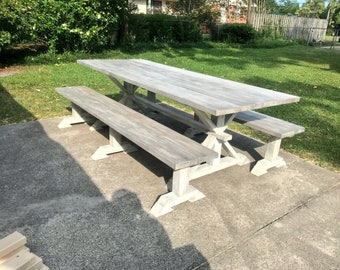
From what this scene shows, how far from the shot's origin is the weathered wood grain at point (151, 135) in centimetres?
271

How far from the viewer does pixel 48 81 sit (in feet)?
23.9

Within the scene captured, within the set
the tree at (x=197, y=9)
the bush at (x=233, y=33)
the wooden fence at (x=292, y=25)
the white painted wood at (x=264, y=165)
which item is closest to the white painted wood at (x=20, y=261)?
the white painted wood at (x=264, y=165)

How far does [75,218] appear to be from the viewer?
269 centimetres

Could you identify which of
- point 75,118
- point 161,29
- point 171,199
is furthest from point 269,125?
point 161,29

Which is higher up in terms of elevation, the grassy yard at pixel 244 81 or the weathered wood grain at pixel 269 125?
the weathered wood grain at pixel 269 125

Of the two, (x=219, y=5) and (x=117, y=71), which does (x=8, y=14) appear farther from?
(x=219, y=5)

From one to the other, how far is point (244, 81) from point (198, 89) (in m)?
5.24

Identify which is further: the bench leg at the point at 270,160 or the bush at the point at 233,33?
the bush at the point at 233,33

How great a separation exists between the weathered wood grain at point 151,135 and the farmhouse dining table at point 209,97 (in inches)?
13.6

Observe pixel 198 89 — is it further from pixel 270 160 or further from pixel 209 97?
pixel 270 160

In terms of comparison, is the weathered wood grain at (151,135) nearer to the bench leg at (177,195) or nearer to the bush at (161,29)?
the bench leg at (177,195)

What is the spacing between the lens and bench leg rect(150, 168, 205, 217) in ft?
9.20

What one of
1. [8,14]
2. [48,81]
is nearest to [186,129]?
[48,81]

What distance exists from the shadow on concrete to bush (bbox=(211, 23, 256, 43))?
15.4m
